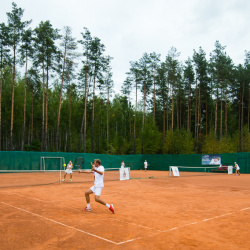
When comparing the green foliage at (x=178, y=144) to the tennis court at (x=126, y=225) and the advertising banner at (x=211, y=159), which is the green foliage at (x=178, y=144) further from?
the tennis court at (x=126, y=225)

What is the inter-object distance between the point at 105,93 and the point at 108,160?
18.3m

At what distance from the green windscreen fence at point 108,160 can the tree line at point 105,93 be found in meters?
3.60

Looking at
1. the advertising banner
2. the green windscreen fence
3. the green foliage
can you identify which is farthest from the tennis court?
the green foliage

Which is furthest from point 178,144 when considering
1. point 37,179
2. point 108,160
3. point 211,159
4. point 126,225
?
point 126,225

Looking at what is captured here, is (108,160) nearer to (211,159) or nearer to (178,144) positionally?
(178,144)

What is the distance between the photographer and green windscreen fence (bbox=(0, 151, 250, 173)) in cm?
2920

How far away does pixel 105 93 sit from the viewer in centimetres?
5238

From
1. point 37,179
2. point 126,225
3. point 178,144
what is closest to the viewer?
point 126,225

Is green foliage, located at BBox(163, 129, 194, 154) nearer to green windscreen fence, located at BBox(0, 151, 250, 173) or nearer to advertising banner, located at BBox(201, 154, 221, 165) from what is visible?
green windscreen fence, located at BBox(0, 151, 250, 173)

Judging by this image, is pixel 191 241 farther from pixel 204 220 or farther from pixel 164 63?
pixel 164 63

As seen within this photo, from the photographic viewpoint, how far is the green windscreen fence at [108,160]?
95.8ft

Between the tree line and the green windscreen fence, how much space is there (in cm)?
360

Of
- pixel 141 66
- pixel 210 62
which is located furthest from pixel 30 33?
pixel 210 62

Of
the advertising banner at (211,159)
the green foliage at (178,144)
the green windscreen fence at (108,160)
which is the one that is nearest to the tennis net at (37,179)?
the green windscreen fence at (108,160)
